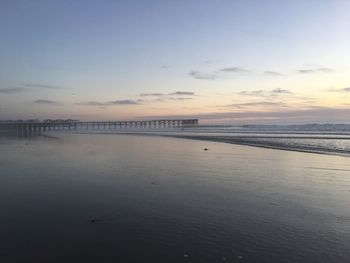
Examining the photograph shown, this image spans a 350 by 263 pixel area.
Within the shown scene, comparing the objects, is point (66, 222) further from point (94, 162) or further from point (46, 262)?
point (94, 162)

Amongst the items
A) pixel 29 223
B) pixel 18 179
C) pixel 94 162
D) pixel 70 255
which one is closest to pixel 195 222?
pixel 70 255

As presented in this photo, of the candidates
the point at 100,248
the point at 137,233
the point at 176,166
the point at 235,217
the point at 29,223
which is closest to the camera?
the point at 100,248

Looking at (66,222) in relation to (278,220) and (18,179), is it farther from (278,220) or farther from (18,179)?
(18,179)

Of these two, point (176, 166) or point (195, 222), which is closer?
point (195, 222)

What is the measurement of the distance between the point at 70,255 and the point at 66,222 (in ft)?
6.88

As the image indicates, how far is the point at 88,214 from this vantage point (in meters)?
A: 9.29

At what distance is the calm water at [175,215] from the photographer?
22.1 ft

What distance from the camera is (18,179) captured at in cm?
1438

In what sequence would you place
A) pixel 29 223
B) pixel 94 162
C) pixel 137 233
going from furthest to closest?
pixel 94 162, pixel 29 223, pixel 137 233

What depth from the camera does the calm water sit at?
6.73 m

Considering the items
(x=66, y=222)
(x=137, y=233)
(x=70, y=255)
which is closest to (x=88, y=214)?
(x=66, y=222)

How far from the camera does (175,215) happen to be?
918cm

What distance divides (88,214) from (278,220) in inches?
168

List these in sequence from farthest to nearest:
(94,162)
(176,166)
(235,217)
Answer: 1. (94,162)
2. (176,166)
3. (235,217)
